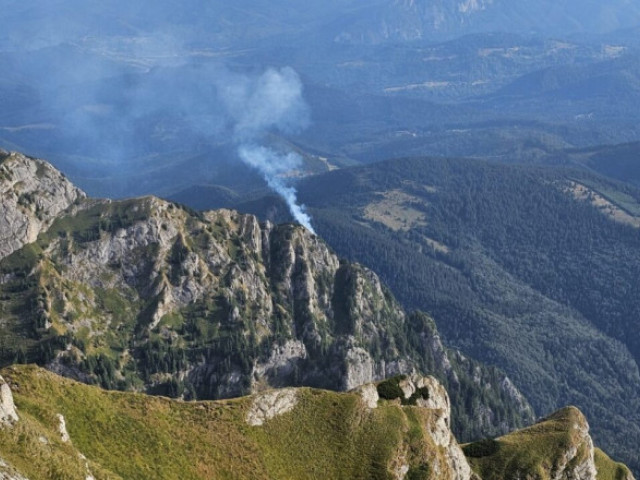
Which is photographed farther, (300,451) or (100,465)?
(300,451)

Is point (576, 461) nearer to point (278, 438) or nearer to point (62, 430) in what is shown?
point (278, 438)

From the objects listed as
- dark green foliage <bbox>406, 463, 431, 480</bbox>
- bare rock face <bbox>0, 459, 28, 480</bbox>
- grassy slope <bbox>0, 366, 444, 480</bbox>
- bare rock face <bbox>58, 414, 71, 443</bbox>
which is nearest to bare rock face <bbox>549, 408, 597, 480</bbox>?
grassy slope <bbox>0, 366, 444, 480</bbox>

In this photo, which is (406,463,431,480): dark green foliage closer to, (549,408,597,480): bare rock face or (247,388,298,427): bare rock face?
(247,388,298,427): bare rock face

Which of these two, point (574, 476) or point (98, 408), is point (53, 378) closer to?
point (98, 408)

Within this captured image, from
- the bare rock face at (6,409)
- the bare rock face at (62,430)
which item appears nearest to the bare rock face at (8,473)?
the bare rock face at (6,409)

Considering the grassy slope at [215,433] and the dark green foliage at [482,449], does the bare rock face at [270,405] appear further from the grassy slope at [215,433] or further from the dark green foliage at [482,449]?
the dark green foliage at [482,449]

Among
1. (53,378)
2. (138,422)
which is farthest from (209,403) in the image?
(53,378)
